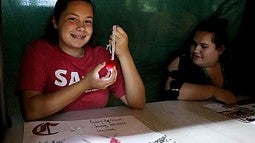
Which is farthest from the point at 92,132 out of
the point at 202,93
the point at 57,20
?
the point at 202,93

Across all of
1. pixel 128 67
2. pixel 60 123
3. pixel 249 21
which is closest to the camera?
pixel 60 123

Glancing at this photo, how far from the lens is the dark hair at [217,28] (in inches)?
65.7

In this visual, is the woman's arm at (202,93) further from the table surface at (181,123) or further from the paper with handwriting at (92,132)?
the paper with handwriting at (92,132)

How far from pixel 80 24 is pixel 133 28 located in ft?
1.52

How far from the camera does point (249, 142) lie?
1.01 metres

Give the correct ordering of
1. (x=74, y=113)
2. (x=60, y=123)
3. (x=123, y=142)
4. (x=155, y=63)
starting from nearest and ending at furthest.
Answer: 1. (x=123, y=142)
2. (x=60, y=123)
3. (x=74, y=113)
4. (x=155, y=63)

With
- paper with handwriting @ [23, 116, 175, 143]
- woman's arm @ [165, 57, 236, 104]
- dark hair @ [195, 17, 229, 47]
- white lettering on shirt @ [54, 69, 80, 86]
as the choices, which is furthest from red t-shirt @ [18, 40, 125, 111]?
dark hair @ [195, 17, 229, 47]

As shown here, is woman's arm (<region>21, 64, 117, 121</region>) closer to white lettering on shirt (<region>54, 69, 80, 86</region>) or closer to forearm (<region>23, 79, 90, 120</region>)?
forearm (<region>23, 79, 90, 120</region>)

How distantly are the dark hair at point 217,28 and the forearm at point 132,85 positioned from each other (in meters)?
0.60

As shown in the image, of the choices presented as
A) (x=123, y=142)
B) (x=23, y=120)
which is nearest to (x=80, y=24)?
(x=23, y=120)

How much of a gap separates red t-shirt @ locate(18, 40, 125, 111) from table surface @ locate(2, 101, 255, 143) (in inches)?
3.9

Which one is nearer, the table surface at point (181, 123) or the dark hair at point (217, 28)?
the table surface at point (181, 123)

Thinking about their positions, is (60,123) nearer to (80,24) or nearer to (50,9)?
(80,24)

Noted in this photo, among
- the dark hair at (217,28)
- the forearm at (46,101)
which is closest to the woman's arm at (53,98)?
the forearm at (46,101)
